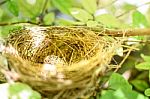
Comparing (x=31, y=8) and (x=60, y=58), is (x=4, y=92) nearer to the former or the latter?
(x=60, y=58)

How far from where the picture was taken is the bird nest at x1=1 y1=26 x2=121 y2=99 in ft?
3.00

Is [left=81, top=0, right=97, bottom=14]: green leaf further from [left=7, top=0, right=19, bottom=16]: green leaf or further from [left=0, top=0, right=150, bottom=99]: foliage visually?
[left=7, top=0, right=19, bottom=16]: green leaf

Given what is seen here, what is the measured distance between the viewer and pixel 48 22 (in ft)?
→ 4.11

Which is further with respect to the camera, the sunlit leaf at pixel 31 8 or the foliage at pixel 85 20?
the sunlit leaf at pixel 31 8

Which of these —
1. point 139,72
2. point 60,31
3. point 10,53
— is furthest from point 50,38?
point 139,72

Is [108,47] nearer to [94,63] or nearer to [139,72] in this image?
[94,63]

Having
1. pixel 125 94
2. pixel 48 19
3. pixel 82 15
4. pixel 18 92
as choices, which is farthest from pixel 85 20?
pixel 18 92

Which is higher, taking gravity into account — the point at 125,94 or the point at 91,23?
the point at 91,23

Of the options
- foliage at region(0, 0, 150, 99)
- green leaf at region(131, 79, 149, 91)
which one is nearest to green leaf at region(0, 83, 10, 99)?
foliage at region(0, 0, 150, 99)

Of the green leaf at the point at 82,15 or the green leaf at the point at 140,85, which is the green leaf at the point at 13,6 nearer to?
the green leaf at the point at 82,15

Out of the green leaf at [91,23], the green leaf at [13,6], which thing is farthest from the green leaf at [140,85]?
the green leaf at [13,6]

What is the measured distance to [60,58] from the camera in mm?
1066

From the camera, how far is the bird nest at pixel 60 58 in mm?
913

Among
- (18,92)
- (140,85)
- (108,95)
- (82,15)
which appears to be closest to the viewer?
(18,92)
